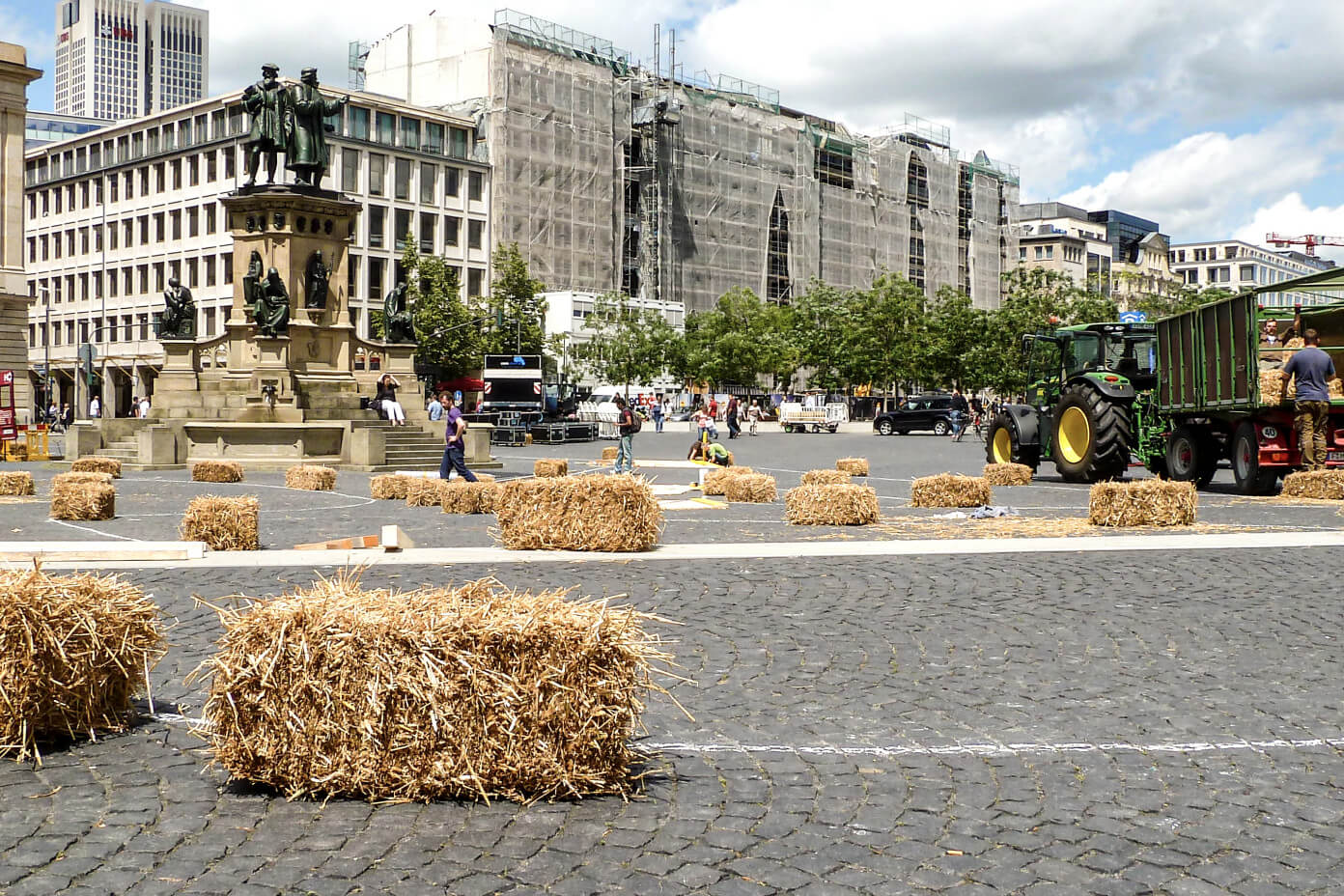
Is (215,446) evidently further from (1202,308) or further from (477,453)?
(1202,308)

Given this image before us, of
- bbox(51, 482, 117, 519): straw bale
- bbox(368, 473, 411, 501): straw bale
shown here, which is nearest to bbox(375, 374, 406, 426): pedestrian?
bbox(368, 473, 411, 501): straw bale

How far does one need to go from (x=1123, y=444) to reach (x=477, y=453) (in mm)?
16155

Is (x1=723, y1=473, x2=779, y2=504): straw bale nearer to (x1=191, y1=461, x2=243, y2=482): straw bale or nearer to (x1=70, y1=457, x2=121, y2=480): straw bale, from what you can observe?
(x1=191, y1=461, x2=243, y2=482): straw bale

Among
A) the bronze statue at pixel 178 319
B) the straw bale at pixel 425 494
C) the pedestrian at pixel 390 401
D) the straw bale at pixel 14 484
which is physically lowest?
the straw bale at pixel 425 494

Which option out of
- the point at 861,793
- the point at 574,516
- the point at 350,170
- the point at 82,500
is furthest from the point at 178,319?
the point at 350,170

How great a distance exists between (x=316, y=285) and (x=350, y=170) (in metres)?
54.3

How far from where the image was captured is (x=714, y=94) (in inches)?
3991

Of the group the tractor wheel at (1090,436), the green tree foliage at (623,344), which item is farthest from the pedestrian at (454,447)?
the green tree foliage at (623,344)

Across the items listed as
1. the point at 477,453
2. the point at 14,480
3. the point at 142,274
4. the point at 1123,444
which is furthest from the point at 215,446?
the point at 142,274

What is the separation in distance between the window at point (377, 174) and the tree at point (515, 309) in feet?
44.3

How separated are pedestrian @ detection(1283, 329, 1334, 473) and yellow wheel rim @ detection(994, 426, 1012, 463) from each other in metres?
8.72

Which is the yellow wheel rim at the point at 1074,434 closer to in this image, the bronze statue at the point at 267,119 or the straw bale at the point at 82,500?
the straw bale at the point at 82,500

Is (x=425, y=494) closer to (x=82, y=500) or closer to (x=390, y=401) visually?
(x=82, y=500)

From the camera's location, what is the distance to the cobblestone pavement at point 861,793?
4.35 metres
